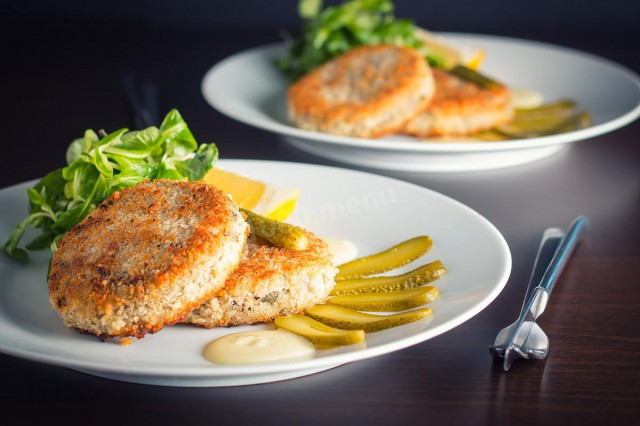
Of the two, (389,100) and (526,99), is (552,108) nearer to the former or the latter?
(526,99)

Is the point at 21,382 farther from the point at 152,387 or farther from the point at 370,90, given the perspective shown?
the point at 370,90

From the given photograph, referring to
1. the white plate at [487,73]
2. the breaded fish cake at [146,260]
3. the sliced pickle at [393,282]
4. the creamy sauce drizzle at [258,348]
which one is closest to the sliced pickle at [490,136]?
the white plate at [487,73]

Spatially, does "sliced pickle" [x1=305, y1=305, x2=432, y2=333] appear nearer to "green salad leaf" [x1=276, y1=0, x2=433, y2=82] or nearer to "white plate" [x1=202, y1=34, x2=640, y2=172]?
"white plate" [x1=202, y1=34, x2=640, y2=172]

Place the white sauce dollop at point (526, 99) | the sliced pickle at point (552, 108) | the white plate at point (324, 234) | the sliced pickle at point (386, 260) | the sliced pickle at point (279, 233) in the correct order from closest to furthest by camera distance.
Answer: the white plate at point (324, 234) → the sliced pickle at point (279, 233) → the sliced pickle at point (386, 260) → the sliced pickle at point (552, 108) → the white sauce dollop at point (526, 99)

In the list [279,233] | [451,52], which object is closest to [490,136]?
[451,52]

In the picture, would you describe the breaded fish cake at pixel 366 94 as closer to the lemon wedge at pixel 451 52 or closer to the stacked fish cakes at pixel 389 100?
the stacked fish cakes at pixel 389 100

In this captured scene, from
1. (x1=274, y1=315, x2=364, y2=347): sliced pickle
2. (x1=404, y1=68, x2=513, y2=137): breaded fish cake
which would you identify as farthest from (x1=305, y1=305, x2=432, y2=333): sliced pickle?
(x1=404, y1=68, x2=513, y2=137): breaded fish cake
